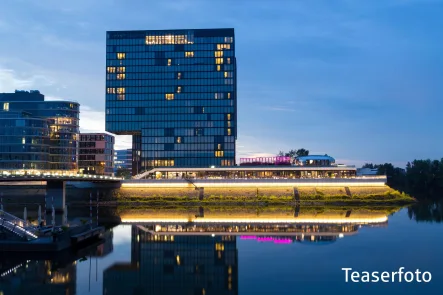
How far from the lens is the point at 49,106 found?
620 feet

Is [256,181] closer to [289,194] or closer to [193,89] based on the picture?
[289,194]

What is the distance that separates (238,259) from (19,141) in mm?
145447

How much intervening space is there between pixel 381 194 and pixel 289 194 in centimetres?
2398

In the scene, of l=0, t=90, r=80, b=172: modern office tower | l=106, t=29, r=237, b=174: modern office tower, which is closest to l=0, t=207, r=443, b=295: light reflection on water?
l=106, t=29, r=237, b=174: modern office tower

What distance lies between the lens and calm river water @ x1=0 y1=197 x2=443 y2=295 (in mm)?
37375

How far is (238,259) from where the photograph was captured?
48.2 meters

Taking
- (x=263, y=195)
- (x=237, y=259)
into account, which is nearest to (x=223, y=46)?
(x=263, y=195)

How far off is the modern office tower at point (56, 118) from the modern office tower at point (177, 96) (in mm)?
21995

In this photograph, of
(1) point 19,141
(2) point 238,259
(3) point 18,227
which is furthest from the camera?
(1) point 19,141

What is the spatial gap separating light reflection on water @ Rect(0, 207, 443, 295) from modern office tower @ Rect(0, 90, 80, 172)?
11795 centimetres

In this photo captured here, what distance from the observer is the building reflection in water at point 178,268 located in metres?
37.4

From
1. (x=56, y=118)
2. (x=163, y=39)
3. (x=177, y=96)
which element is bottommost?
(x=56, y=118)

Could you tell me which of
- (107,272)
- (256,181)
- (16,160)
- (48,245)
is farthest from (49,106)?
(107,272)

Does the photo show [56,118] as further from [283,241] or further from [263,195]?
[283,241]
